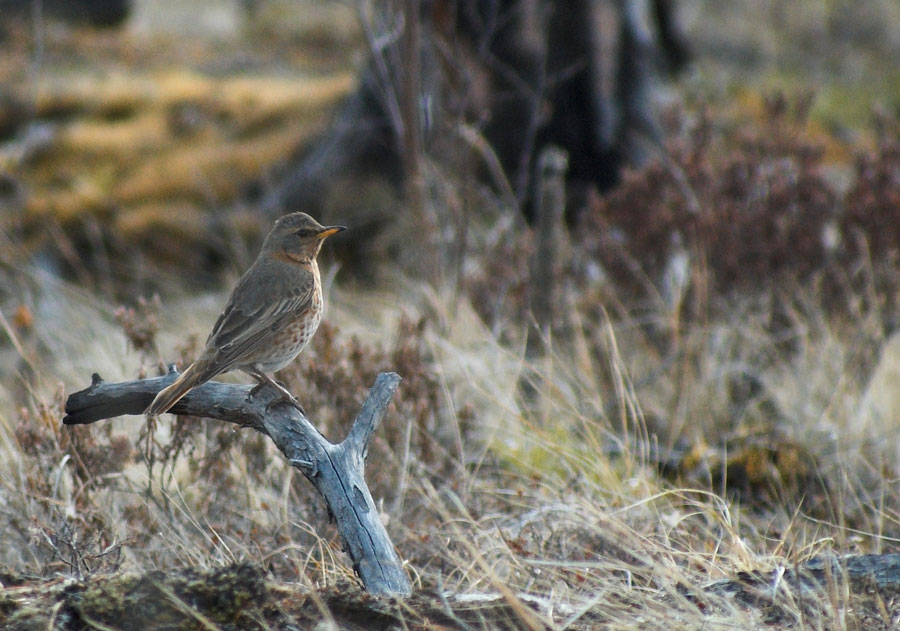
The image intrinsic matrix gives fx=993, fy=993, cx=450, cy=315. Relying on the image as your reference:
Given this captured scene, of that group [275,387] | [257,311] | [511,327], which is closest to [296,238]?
[257,311]

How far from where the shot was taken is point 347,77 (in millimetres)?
15133

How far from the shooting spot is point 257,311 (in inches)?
133

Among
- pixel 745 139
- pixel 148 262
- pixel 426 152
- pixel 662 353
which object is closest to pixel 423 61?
pixel 426 152

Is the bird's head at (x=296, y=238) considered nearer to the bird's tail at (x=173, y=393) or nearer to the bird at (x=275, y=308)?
the bird at (x=275, y=308)

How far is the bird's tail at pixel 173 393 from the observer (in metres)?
Result: 2.95

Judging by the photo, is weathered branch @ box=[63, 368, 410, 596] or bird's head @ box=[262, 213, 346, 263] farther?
bird's head @ box=[262, 213, 346, 263]

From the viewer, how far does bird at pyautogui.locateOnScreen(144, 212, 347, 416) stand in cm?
330

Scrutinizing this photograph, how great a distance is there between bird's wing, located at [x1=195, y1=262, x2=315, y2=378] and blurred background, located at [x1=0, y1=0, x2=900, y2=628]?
0.56m

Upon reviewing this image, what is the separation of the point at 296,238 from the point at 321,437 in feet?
2.87

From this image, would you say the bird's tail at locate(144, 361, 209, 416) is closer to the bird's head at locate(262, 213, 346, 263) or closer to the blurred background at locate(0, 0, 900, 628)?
the blurred background at locate(0, 0, 900, 628)

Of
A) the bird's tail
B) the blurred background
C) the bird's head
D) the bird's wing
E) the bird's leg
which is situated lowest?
the blurred background

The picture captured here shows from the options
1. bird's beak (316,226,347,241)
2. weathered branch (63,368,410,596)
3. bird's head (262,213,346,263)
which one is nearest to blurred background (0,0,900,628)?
weathered branch (63,368,410,596)

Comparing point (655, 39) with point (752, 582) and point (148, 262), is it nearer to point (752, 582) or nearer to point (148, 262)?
point (148, 262)

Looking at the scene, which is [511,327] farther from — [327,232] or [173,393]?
[173,393]
